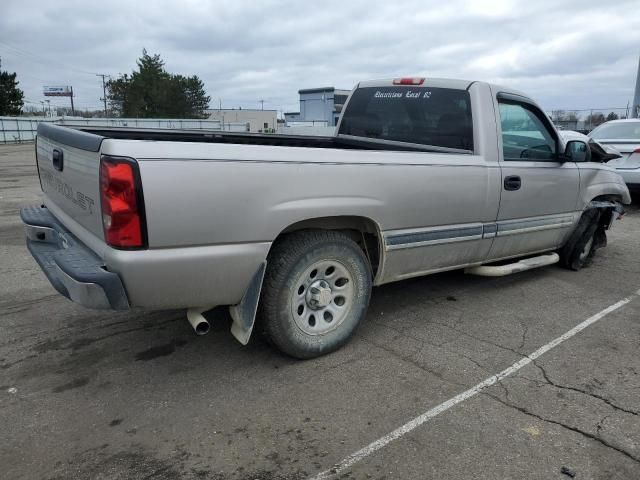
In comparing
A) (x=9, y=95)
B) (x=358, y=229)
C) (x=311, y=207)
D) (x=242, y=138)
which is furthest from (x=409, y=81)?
(x=9, y=95)

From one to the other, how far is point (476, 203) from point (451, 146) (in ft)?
1.88

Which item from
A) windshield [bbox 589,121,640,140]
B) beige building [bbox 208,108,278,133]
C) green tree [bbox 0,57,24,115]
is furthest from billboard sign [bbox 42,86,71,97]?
windshield [bbox 589,121,640,140]

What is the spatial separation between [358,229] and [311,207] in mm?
631

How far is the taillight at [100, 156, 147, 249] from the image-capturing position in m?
2.48

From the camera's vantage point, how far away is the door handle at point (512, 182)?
4239 mm

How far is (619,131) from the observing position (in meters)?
10.8

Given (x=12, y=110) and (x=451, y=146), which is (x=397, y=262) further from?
(x=12, y=110)

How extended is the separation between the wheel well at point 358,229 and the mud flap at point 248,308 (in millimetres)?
343

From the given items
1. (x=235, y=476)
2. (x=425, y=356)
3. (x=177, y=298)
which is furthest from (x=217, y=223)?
(x=425, y=356)

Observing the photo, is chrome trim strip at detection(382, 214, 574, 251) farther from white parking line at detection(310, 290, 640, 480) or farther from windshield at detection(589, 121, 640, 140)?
windshield at detection(589, 121, 640, 140)

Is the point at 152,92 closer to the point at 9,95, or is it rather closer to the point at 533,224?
the point at 9,95

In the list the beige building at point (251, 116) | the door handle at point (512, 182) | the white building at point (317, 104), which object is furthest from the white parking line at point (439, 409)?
the beige building at point (251, 116)

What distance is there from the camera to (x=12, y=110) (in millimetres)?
48750

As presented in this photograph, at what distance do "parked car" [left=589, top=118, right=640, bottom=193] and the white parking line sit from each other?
648cm
